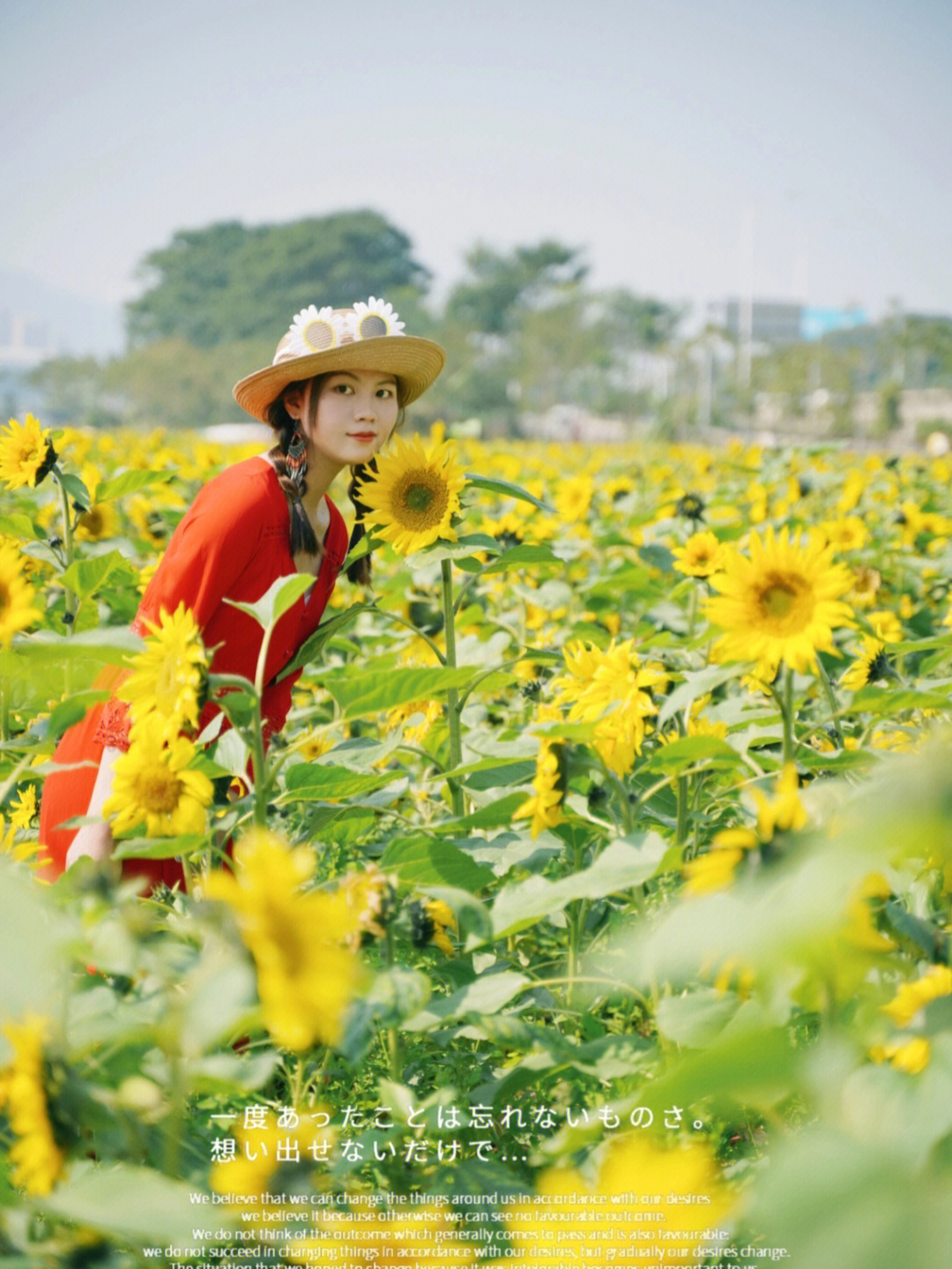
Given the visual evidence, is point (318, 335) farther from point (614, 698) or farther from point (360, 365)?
point (614, 698)

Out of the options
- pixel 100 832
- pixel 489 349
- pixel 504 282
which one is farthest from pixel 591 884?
pixel 504 282

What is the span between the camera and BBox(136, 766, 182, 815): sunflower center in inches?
39.9

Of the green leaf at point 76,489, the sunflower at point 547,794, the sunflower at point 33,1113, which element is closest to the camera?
Result: the sunflower at point 33,1113

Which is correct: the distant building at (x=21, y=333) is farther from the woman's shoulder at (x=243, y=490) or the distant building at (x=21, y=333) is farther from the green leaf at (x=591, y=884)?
the green leaf at (x=591, y=884)

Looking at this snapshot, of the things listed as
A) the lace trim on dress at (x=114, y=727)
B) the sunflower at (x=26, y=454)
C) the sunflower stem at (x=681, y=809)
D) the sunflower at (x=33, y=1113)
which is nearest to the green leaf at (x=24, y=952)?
the sunflower at (x=33, y=1113)

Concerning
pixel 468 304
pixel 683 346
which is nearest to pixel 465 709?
pixel 683 346

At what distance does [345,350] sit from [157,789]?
0.94 metres

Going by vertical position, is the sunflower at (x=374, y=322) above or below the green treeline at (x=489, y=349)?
below

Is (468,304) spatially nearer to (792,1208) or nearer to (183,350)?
(183,350)

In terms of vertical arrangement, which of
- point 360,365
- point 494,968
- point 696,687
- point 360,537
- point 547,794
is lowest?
point 494,968

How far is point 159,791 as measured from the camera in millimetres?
1023

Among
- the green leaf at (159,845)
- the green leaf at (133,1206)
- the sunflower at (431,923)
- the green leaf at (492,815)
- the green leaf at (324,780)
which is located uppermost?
the green leaf at (324,780)

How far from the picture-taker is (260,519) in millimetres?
1722

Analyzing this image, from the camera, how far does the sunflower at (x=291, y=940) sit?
648 mm
